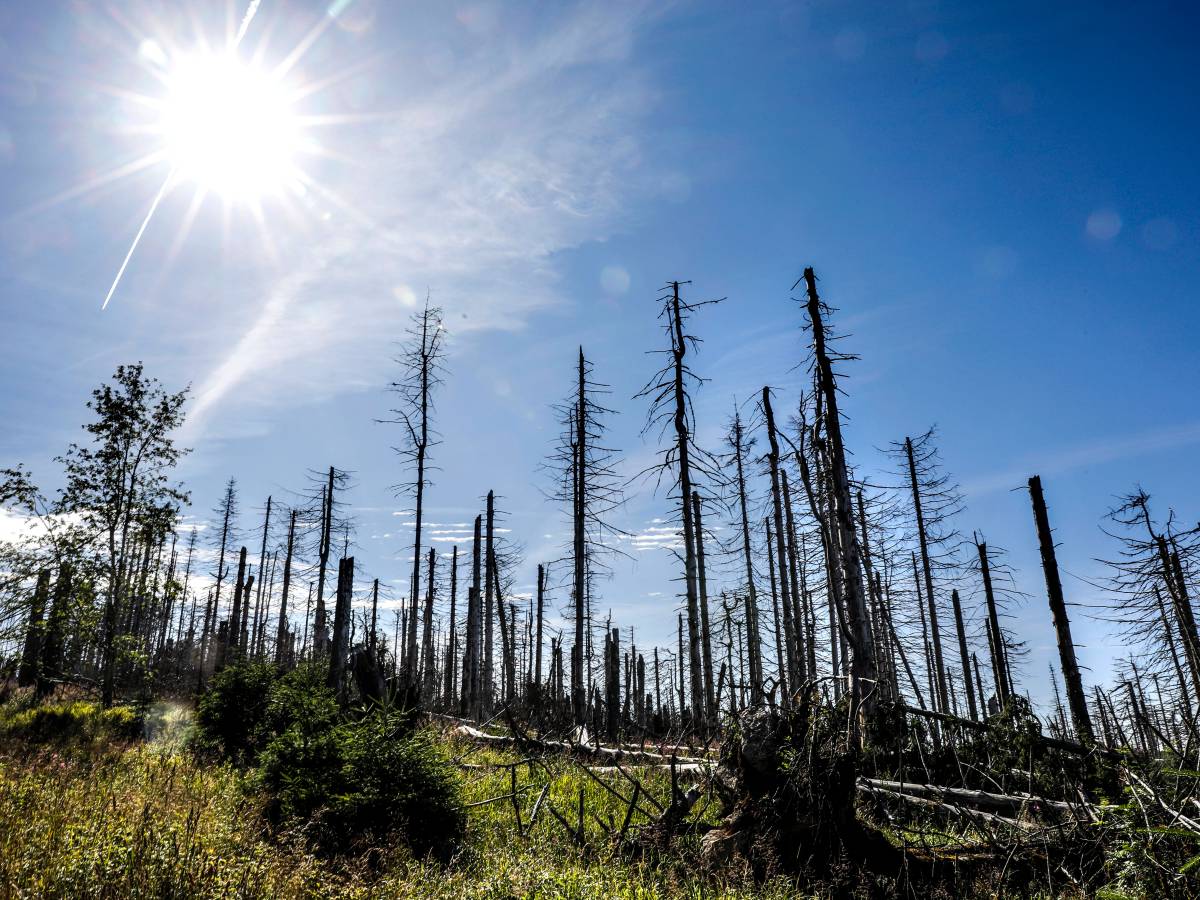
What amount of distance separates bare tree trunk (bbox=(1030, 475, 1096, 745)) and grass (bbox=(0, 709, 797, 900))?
38.3ft

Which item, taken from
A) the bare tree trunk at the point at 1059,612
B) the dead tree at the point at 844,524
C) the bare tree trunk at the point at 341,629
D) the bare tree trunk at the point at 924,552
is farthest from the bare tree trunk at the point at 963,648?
the bare tree trunk at the point at 341,629

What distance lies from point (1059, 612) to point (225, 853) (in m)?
18.8

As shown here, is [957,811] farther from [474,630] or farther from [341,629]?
[474,630]

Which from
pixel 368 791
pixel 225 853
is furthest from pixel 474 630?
pixel 225 853

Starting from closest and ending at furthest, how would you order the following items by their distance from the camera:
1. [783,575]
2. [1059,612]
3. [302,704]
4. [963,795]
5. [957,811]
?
[957,811], [963,795], [302,704], [1059,612], [783,575]

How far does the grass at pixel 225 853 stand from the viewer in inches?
197

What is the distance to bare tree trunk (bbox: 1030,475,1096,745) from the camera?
15742 millimetres

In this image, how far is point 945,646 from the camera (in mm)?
27609

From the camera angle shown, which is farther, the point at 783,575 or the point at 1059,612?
the point at 783,575

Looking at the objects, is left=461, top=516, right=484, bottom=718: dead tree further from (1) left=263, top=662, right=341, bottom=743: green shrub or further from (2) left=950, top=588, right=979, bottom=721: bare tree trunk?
(2) left=950, top=588, right=979, bottom=721: bare tree trunk

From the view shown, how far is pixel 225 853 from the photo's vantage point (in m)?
5.73

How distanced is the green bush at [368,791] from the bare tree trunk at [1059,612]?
1564 cm

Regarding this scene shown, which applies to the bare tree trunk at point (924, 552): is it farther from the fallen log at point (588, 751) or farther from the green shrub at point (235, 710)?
the green shrub at point (235, 710)

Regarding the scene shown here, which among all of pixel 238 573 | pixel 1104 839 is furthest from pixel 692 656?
pixel 238 573
